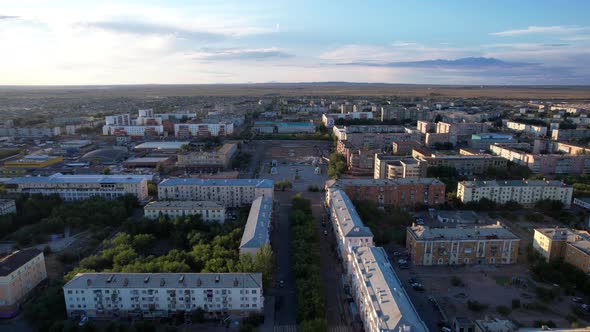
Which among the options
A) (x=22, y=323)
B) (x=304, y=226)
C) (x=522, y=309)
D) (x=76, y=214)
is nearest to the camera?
(x=22, y=323)

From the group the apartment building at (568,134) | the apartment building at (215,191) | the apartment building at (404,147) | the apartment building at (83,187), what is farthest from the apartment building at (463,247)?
the apartment building at (568,134)

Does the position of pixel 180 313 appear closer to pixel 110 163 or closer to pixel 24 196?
pixel 24 196

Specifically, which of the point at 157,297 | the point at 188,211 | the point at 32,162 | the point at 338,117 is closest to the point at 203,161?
the point at 188,211

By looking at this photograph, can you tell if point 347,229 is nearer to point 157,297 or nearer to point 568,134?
point 157,297

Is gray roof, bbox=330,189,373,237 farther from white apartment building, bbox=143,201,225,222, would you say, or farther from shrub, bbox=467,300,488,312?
white apartment building, bbox=143,201,225,222

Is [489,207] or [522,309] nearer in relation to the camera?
[522,309]

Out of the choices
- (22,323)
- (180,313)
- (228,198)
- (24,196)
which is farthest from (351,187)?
(24,196)
